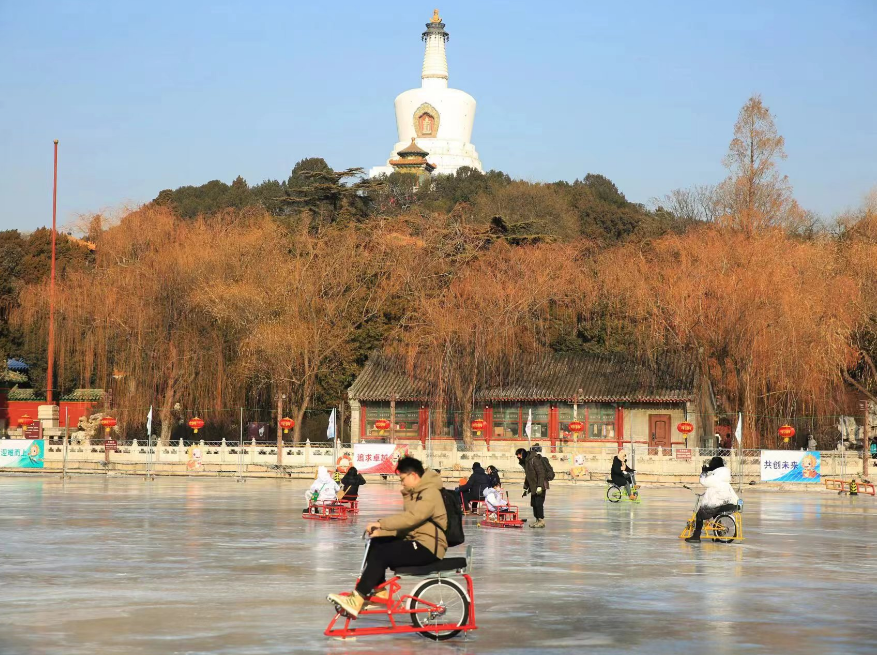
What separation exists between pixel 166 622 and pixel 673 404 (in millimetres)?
38128

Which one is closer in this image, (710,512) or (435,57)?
(710,512)

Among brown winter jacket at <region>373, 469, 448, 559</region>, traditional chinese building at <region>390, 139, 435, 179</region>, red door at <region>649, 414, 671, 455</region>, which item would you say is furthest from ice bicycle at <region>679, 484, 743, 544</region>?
traditional chinese building at <region>390, 139, 435, 179</region>

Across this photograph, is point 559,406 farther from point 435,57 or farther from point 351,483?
point 435,57

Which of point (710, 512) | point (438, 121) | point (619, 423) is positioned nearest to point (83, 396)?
point (619, 423)

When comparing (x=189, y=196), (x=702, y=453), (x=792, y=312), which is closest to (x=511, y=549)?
(x=702, y=453)

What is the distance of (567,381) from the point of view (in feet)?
158

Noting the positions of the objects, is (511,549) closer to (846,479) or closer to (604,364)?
(846,479)

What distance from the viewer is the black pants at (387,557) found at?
9328 millimetres

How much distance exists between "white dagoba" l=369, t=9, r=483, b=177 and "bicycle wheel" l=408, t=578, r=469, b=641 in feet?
311

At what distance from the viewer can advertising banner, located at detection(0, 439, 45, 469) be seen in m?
40.1

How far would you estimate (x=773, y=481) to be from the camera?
34.6 metres

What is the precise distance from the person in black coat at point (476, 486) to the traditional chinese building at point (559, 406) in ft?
71.3

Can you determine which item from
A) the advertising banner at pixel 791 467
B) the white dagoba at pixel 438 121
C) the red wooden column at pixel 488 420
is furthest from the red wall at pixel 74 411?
the white dagoba at pixel 438 121

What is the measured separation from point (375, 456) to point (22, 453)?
12.5m
